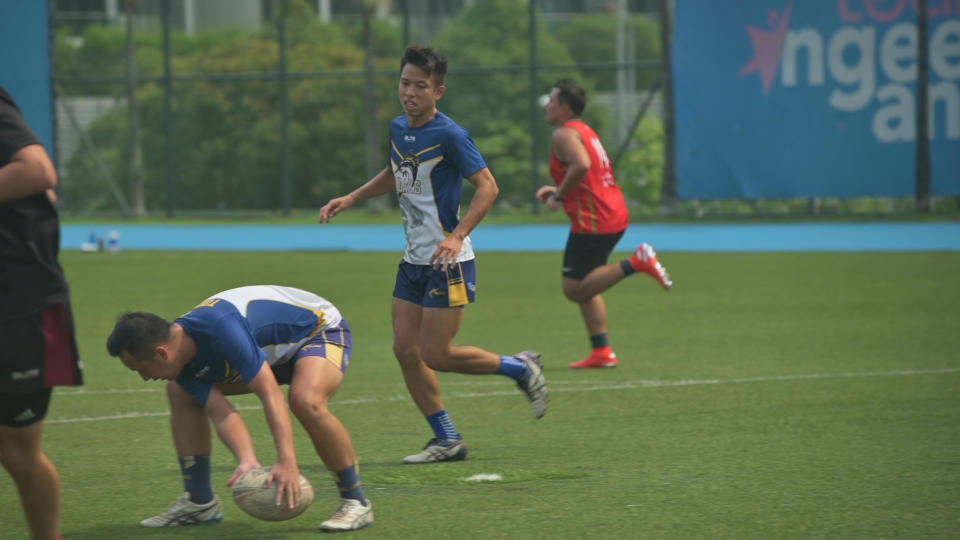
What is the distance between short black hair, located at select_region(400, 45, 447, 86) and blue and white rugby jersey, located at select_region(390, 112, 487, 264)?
0.80 feet

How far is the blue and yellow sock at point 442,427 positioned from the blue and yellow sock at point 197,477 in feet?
→ 5.46

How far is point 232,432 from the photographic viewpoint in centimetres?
518

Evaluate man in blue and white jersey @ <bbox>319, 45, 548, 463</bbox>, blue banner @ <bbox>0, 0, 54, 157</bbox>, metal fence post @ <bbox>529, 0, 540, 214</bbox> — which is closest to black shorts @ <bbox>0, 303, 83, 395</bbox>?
man in blue and white jersey @ <bbox>319, 45, 548, 463</bbox>

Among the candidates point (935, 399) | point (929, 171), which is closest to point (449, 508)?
point (935, 399)

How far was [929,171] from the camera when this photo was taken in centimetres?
2820

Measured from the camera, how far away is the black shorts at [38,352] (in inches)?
183

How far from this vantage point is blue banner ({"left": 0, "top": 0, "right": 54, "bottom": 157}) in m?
34.1

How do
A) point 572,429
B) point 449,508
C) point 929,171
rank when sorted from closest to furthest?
point 449,508
point 572,429
point 929,171

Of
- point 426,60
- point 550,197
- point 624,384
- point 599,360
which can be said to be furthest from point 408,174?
point 550,197

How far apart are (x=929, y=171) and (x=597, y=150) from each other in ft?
62.4

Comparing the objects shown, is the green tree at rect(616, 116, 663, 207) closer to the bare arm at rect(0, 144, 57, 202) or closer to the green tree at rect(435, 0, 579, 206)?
the green tree at rect(435, 0, 579, 206)

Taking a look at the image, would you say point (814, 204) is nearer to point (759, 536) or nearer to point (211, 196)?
point (211, 196)

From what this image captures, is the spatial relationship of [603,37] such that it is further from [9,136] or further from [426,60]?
[9,136]

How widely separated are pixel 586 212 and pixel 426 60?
4171 mm
